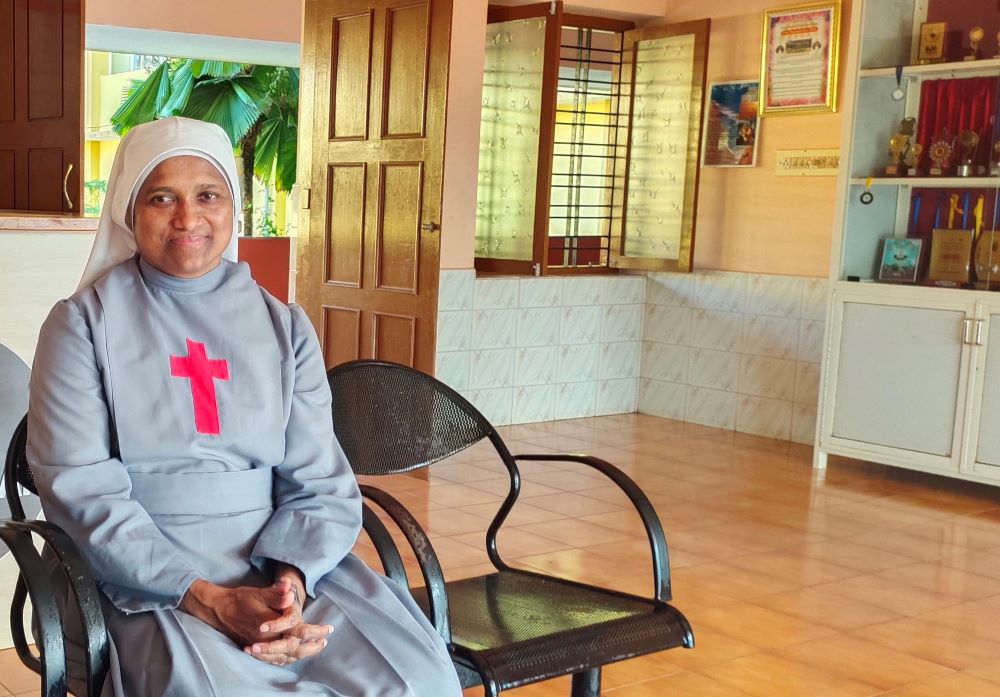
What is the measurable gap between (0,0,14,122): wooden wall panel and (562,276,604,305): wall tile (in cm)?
308

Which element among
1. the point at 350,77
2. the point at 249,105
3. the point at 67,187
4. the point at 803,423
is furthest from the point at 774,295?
the point at 249,105

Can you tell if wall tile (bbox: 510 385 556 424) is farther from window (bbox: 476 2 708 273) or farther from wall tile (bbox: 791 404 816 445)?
wall tile (bbox: 791 404 816 445)

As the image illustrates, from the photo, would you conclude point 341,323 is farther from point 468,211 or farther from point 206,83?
point 206,83

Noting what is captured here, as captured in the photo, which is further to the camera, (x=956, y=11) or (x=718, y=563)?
Answer: (x=956, y=11)

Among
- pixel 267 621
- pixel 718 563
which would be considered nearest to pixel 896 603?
pixel 718 563

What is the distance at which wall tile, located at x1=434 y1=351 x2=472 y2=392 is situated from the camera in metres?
Result: 6.72

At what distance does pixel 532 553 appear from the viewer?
14.3ft

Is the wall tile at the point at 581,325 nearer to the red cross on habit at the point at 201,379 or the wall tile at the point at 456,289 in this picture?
the wall tile at the point at 456,289

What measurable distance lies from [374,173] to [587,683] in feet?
13.0

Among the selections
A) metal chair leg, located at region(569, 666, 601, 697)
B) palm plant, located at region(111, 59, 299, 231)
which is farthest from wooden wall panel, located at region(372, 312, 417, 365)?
palm plant, located at region(111, 59, 299, 231)

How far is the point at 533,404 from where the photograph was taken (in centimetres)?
723

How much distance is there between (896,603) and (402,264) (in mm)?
2792

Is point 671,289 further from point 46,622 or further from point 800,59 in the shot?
point 46,622

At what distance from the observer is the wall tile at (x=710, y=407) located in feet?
23.6
